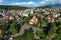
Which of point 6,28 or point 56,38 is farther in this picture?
point 6,28

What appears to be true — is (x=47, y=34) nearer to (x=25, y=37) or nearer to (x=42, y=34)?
(x=42, y=34)

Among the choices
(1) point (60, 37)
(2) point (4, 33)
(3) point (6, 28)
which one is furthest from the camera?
(3) point (6, 28)

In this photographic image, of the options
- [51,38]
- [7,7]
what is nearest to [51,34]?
[51,38]

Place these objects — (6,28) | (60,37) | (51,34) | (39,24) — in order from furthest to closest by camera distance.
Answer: (39,24), (6,28), (51,34), (60,37)

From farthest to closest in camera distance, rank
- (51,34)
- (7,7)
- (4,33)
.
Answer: (7,7)
(4,33)
(51,34)

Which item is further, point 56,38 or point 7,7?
point 7,7

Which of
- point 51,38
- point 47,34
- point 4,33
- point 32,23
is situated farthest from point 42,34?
point 32,23

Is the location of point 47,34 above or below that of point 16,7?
above

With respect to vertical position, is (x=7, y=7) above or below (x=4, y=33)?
below

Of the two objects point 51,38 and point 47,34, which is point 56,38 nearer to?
point 51,38
